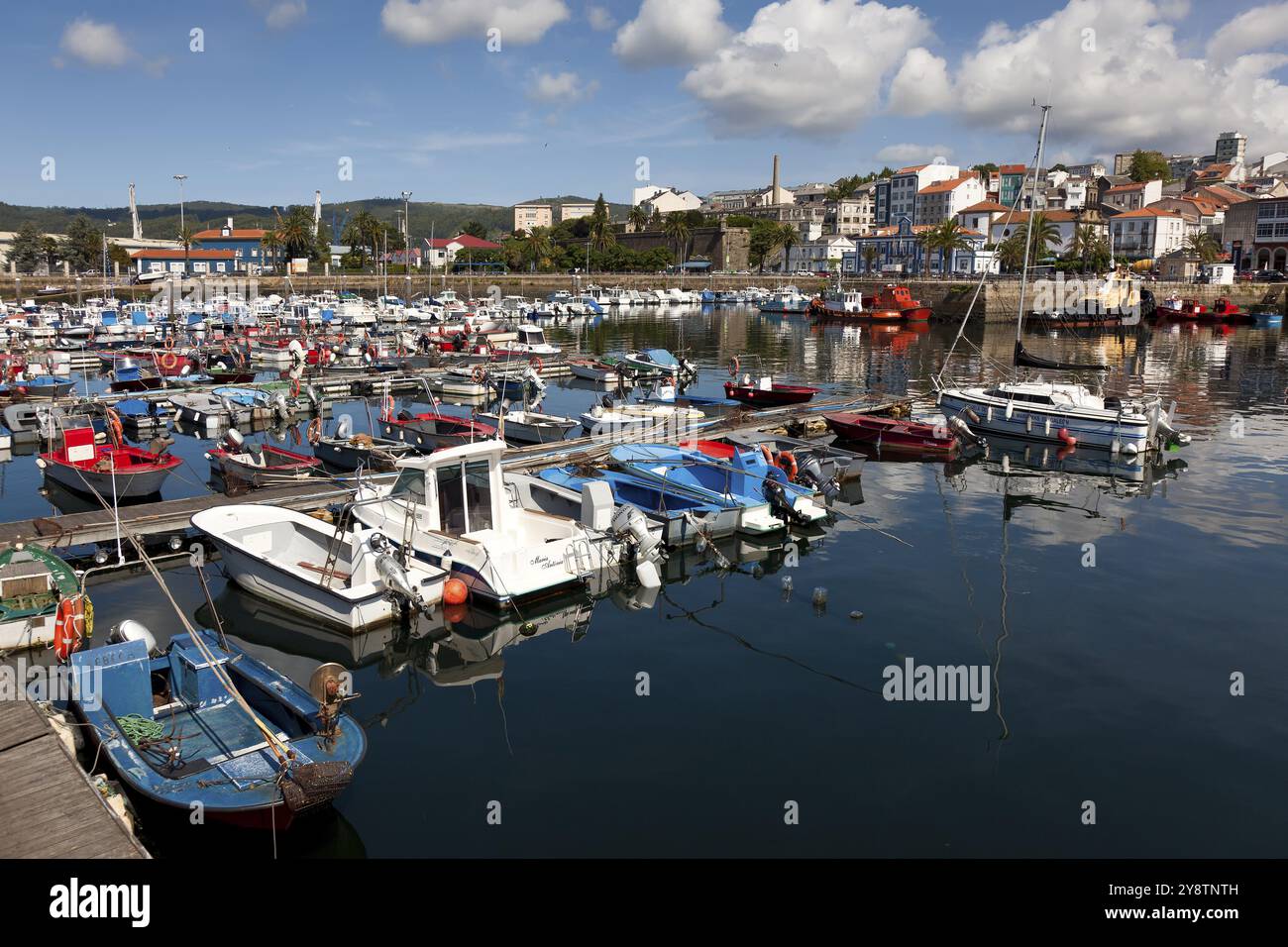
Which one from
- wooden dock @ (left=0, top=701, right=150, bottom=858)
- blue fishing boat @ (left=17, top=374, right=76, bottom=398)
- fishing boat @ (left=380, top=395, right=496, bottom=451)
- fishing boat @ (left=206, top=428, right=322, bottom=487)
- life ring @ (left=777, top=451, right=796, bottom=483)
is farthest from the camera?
blue fishing boat @ (left=17, top=374, right=76, bottom=398)

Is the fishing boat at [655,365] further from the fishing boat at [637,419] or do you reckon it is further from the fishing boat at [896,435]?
the fishing boat at [896,435]

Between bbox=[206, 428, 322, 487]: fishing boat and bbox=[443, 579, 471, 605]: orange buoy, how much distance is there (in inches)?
305

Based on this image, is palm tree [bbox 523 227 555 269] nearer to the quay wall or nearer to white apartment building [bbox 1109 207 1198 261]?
the quay wall

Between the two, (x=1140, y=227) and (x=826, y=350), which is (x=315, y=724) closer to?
(x=826, y=350)

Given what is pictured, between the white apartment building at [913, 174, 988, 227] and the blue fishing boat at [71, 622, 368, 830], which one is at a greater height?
the white apartment building at [913, 174, 988, 227]

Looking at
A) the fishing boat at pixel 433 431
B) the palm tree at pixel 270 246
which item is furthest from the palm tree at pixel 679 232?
the fishing boat at pixel 433 431

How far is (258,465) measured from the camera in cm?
2566

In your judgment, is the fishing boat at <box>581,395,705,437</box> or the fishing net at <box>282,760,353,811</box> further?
the fishing boat at <box>581,395,705,437</box>

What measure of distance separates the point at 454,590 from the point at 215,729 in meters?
5.90

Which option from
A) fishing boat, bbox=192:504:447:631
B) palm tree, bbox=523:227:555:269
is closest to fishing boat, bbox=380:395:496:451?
fishing boat, bbox=192:504:447:631

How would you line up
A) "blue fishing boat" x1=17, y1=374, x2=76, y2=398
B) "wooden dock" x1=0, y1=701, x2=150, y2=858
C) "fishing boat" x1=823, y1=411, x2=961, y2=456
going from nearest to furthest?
"wooden dock" x1=0, y1=701, x2=150, y2=858 → "fishing boat" x1=823, y1=411, x2=961, y2=456 → "blue fishing boat" x1=17, y1=374, x2=76, y2=398

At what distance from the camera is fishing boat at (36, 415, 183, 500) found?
Result: 24.1 meters

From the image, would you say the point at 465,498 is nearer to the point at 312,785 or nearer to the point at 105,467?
the point at 312,785
